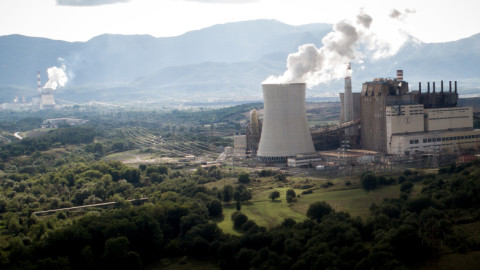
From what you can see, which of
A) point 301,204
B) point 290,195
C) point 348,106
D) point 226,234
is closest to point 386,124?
point 348,106

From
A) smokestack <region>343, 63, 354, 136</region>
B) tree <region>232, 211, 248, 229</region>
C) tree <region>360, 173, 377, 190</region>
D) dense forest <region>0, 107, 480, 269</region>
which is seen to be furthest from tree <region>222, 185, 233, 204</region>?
smokestack <region>343, 63, 354, 136</region>

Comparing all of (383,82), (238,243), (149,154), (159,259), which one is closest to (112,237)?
(159,259)

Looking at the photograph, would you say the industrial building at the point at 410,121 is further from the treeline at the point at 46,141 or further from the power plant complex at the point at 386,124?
the treeline at the point at 46,141

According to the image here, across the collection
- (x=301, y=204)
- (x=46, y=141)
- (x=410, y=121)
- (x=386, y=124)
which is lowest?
(x=301, y=204)

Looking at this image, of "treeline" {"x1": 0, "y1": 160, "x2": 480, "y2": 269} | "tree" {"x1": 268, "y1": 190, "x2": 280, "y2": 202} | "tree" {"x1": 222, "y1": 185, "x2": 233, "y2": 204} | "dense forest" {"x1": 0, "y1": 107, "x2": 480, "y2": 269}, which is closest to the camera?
"treeline" {"x1": 0, "y1": 160, "x2": 480, "y2": 269}

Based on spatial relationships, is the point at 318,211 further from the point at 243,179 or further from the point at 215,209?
the point at 243,179

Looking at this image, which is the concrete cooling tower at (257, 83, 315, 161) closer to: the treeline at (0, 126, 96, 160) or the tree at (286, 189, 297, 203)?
the tree at (286, 189, 297, 203)

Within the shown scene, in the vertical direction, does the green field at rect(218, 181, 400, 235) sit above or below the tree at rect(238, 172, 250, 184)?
below
